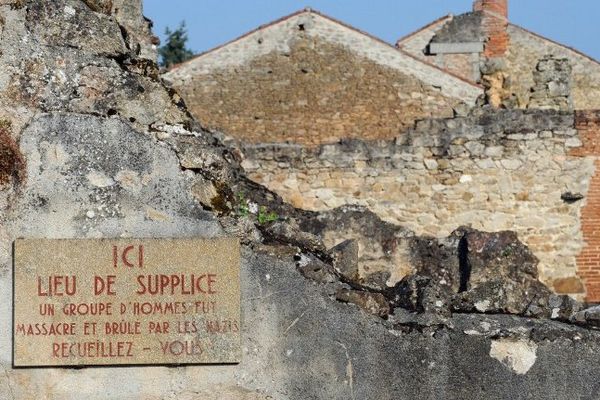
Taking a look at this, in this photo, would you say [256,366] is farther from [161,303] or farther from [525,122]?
[525,122]

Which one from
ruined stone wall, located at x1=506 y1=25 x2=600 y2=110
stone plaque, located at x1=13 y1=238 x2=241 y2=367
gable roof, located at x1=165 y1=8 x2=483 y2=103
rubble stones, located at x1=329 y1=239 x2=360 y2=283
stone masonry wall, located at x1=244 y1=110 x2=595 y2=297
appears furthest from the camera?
ruined stone wall, located at x1=506 y1=25 x2=600 y2=110

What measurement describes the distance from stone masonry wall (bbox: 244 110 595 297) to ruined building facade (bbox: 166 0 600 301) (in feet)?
0.04

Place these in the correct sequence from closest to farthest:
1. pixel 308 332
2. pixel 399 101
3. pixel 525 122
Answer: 1. pixel 308 332
2. pixel 525 122
3. pixel 399 101

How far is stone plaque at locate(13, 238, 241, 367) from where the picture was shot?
901cm

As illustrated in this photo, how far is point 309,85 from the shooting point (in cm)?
2947

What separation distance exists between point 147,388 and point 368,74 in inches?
806

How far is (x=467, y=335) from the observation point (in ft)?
29.7

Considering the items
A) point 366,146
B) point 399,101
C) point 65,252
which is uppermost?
point 399,101

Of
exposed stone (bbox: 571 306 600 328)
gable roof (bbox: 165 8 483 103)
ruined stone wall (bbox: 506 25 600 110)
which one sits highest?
ruined stone wall (bbox: 506 25 600 110)

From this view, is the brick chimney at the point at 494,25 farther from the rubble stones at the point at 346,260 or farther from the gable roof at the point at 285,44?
the rubble stones at the point at 346,260

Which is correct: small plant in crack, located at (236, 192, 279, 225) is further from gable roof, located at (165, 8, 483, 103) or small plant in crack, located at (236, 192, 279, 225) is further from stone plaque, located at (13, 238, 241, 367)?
gable roof, located at (165, 8, 483, 103)

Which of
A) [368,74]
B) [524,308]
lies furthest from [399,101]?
[524,308]

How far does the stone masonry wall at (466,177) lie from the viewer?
2003 cm

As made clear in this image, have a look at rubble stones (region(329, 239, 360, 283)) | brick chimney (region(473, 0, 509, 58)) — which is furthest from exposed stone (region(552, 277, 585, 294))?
brick chimney (region(473, 0, 509, 58))
